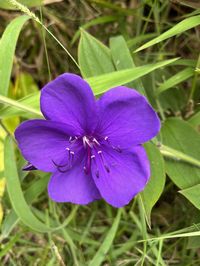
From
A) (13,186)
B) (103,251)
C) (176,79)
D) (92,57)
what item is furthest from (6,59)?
(103,251)

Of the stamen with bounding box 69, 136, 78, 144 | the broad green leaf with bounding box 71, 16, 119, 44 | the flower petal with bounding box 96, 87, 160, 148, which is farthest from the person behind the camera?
the broad green leaf with bounding box 71, 16, 119, 44

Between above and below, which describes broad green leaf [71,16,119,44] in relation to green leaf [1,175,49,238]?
above

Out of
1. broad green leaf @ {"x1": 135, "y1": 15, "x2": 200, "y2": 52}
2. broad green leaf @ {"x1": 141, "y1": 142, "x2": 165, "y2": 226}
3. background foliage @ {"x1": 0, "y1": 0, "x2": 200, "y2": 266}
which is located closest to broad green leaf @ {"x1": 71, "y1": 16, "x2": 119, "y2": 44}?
background foliage @ {"x1": 0, "y1": 0, "x2": 200, "y2": 266}

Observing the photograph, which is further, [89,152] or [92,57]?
[92,57]

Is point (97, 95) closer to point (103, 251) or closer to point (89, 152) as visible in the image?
point (89, 152)

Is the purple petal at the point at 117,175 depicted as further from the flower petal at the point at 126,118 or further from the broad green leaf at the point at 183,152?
the broad green leaf at the point at 183,152

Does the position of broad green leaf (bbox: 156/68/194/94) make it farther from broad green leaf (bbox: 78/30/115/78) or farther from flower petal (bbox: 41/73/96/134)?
flower petal (bbox: 41/73/96/134)

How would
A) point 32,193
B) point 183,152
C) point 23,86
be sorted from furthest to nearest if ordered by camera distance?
point 23,86 → point 32,193 → point 183,152
